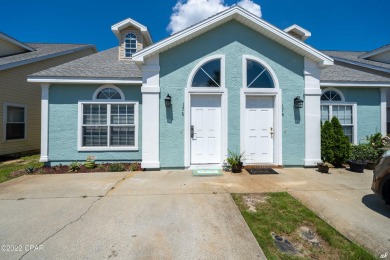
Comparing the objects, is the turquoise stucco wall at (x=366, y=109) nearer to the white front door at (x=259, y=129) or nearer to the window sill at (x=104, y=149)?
the white front door at (x=259, y=129)

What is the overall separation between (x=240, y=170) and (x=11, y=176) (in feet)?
23.9

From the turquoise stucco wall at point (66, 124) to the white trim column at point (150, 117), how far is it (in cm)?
184

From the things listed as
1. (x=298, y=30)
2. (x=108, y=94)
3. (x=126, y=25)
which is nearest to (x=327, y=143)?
(x=298, y=30)

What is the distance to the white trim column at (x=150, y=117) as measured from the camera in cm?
609

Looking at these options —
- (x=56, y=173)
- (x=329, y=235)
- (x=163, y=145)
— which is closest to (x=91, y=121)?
(x=56, y=173)

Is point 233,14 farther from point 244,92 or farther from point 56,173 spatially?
point 56,173

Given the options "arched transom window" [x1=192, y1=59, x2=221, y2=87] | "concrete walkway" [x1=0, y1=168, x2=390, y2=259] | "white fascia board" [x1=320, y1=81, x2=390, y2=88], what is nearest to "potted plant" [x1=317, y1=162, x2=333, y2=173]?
"concrete walkway" [x1=0, y1=168, x2=390, y2=259]

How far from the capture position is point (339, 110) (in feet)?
25.7

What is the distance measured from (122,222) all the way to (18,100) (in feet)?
35.0

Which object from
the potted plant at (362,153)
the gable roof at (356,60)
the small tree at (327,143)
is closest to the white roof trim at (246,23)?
the small tree at (327,143)

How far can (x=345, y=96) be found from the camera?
25.7 ft

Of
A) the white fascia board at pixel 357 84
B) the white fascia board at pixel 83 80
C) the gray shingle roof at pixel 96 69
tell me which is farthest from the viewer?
the white fascia board at pixel 357 84

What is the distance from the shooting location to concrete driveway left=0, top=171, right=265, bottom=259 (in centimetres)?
240

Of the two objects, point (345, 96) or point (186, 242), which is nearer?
point (186, 242)
